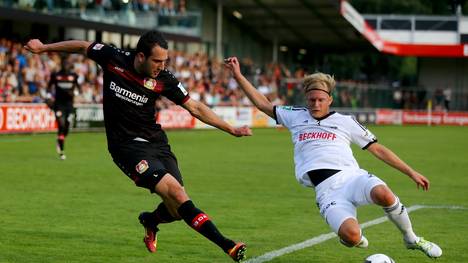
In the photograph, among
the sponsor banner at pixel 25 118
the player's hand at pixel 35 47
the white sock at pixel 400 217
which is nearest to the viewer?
the white sock at pixel 400 217

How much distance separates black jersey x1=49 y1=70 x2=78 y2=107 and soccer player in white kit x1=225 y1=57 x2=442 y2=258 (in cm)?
1433

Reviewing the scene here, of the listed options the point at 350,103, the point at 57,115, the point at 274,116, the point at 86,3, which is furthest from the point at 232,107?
the point at 274,116

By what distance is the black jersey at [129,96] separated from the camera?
9.34 m

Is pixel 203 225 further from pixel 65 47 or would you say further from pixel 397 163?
pixel 65 47

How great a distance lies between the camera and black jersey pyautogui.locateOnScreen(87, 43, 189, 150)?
9336mm

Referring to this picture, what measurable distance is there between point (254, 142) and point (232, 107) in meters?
11.2

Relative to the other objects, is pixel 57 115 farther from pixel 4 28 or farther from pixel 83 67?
pixel 4 28

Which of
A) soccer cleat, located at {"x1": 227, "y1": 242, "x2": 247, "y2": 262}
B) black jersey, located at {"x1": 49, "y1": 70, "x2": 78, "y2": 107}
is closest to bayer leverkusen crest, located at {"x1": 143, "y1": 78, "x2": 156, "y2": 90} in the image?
soccer cleat, located at {"x1": 227, "y1": 242, "x2": 247, "y2": 262}

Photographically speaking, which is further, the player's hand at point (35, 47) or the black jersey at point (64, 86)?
the black jersey at point (64, 86)

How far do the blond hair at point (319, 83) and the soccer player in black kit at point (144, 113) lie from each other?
2.41 feet

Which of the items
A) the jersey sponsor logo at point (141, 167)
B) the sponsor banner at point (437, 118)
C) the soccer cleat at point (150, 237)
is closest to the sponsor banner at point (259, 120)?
the sponsor banner at point (437, 118)

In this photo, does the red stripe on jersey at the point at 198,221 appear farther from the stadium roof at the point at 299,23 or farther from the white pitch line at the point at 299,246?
the stadium roof at the point at 299,23

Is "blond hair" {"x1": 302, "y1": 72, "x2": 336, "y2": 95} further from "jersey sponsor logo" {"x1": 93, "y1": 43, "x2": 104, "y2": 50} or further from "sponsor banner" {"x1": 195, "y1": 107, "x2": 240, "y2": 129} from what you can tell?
"sponsor banner" {"x1": 195, "y1": 107, "x2": 240, "y2": 129}

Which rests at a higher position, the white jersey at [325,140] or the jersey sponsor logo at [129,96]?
the jersey sponsor logo at [129,96]
